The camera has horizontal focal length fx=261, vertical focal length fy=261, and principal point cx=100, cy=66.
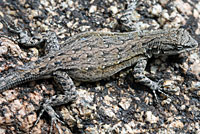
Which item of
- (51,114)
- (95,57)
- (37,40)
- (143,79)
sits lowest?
(51,114)

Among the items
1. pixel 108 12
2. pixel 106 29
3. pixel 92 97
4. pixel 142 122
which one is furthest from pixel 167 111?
pixel 108 12

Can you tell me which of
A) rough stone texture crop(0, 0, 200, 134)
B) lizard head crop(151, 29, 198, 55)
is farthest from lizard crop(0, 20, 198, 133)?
rough stone texture crop(0, 0, 200, 134)

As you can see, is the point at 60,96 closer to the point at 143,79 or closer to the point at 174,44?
the point at 143,79

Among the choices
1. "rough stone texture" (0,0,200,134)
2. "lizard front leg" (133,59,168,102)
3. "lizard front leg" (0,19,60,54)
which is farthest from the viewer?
"lizard front leg" (133,59,168,102)

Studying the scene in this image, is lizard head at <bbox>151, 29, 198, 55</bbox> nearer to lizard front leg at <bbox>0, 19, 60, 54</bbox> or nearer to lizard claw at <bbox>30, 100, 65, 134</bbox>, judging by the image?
lizard front leg at <bbox>0, 19, 60, 54</bbox>

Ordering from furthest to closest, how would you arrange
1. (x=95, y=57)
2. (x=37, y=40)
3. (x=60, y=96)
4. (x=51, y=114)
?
(x=37, y=40) → (x=95, y=57) → (x=60, y=96) → (x=51, y=114)

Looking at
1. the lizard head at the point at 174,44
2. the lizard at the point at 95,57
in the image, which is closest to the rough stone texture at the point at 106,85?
the lizard at the point at 95,57

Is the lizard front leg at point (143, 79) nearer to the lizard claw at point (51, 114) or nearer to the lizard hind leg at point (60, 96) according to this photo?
the lizard hind leg at point (60, 96)

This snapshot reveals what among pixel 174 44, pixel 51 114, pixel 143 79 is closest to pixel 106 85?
pixel 143 79
